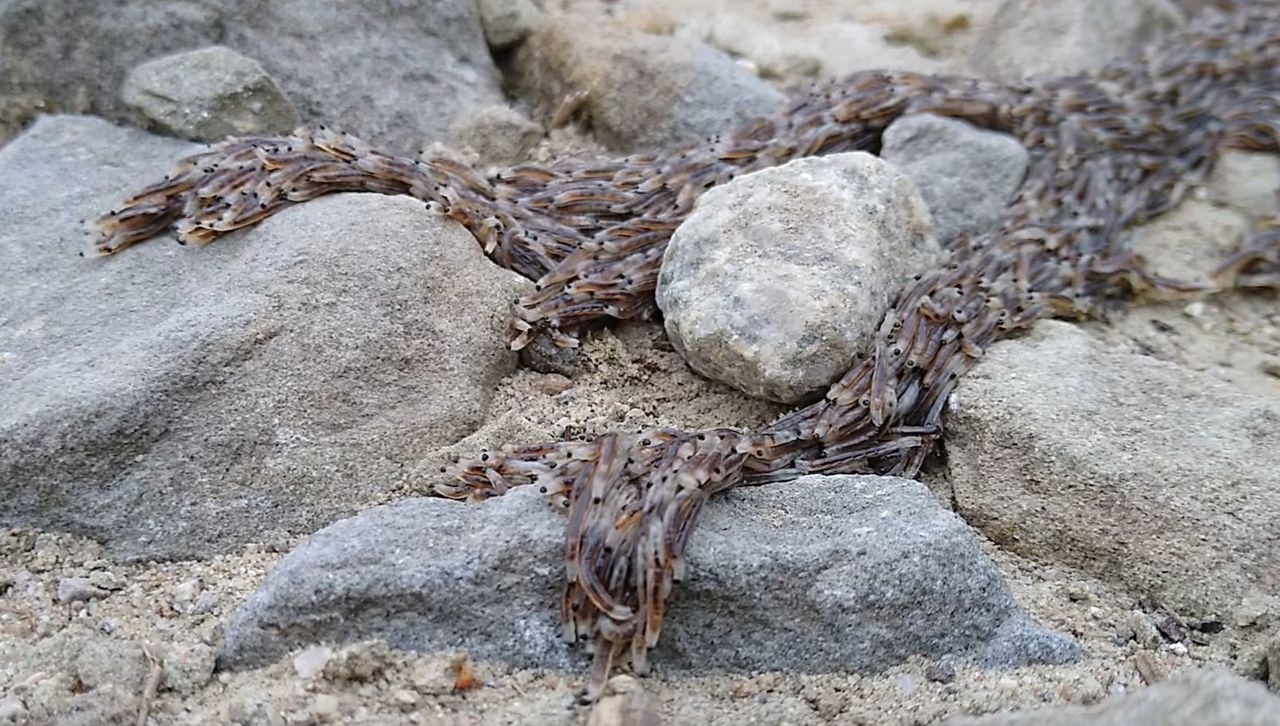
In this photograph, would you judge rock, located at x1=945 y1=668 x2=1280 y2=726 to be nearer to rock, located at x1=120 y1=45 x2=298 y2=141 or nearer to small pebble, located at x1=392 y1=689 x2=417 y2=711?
small pebble, located at x1=392 y1=689 x2=417 y2=711

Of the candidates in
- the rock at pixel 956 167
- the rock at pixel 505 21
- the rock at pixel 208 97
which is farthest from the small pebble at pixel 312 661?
the rock at pixel 505 21

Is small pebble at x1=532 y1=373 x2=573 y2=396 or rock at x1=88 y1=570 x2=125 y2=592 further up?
small pebble at x1=532 y1=373 x2=573 y2=396

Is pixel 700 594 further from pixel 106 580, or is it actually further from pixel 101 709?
pixel 106 580

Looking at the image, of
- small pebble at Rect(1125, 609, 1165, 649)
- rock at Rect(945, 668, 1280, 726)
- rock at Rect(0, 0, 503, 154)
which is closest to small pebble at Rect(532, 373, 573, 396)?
rock at Rect(0, 0, 503, 154)

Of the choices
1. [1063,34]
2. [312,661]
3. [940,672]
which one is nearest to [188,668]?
[312,661]

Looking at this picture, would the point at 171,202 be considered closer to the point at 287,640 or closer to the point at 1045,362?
the point at 287,640

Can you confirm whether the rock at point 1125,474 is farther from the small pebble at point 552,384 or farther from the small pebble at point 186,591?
the small pebble at point 186,591
